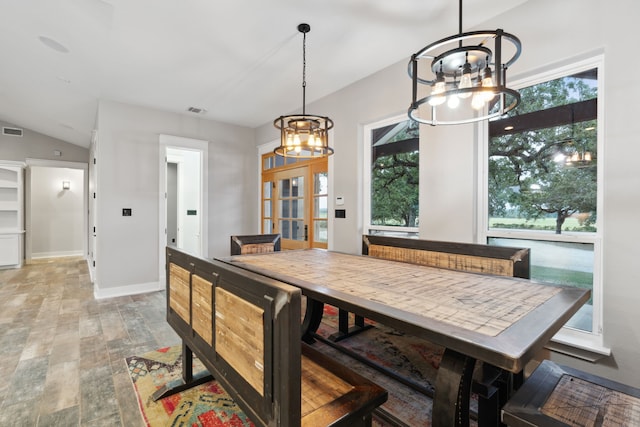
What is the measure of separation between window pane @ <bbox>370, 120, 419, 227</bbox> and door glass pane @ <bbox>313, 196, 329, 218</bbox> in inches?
31.4

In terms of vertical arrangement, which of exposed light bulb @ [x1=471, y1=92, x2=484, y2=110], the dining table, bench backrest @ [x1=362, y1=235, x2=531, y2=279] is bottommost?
the dining table

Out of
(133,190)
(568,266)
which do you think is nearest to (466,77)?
(568,266)

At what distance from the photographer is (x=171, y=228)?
6566 mm

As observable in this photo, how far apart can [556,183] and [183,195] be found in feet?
19.3

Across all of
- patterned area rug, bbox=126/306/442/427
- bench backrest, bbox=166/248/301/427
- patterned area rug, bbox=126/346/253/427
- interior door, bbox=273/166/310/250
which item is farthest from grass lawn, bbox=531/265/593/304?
interior door, bbox=273/166/310/250

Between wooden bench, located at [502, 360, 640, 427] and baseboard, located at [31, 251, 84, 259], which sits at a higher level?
wooden bench, located at [502, 360, 640, 427]

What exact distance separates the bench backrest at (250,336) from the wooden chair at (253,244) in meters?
1.49

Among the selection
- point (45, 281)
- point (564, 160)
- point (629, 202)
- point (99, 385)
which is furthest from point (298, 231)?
point (45, 281)

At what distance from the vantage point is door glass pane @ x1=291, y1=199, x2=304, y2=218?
4.63 m

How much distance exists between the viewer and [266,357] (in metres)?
0.98

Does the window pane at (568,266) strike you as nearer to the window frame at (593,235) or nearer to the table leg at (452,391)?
the window frame at (593,235)

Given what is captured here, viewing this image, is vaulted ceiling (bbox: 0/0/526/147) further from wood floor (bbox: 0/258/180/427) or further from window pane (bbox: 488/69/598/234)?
wood floor (bbox: 0/258/180/427)

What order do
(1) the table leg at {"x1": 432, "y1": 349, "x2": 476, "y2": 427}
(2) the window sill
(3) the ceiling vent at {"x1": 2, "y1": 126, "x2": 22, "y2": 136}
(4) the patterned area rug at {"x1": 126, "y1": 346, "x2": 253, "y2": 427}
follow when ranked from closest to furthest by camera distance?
(1) the table leg at {"x1": 432, "y1": 349, "x2": 476, "y2": 427}, (4) the patterned area rug at {"x1": 126, "y1": 346, "x2": 253, "y2": 427}, (2) the window sill, (3) the ceiling vent at {"x1": 2, "y1": 126, "x2": 22, "y2": 136}

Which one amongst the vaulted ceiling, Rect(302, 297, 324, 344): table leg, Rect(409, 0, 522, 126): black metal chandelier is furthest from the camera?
Rect(302, 297, 324, 344): table leg
